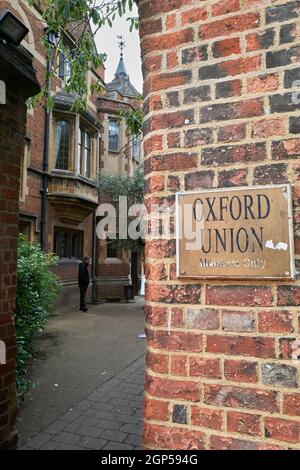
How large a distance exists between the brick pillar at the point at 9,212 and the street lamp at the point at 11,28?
0.29ft

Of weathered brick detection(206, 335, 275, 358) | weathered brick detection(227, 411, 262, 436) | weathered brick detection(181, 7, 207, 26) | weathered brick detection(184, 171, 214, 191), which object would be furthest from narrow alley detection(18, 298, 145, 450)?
weathered brick detection(181, 7, 207, 26)

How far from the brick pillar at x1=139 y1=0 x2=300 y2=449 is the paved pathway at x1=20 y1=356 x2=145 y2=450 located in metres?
2.28

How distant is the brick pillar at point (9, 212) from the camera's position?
10.1 feet

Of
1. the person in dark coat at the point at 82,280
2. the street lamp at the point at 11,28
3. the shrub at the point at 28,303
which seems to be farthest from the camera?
the person in dark coat at the point at 82,280

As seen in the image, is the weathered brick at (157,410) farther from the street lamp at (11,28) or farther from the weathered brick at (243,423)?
the street lamp at (11,28)

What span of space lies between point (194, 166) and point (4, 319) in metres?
2.34

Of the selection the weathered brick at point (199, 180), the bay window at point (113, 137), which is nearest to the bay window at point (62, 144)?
the bay window at point (113, 137)

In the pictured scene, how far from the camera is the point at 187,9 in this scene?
5.37ft

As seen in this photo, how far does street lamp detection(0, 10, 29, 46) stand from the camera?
2938 millimetres

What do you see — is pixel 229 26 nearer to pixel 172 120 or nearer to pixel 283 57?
pixel 283 57

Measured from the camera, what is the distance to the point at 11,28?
308 centimetres

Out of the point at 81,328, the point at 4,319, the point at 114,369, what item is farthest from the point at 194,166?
the point at 81,328

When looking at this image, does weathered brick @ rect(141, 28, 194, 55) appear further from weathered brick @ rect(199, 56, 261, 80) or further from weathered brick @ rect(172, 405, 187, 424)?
weathered brick @ rect(172, 405, 187, 424)

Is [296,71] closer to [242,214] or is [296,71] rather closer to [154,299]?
[242,214]
